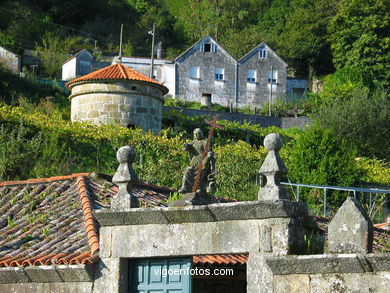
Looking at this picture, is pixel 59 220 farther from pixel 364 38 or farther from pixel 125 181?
pixel 364 38

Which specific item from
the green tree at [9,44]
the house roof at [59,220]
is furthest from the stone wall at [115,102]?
the green tree at [9,44]

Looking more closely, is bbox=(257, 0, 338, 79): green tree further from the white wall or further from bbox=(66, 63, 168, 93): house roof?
bbox=(66, 63, 168, 93): house roof

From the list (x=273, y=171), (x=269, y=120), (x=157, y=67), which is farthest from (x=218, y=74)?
(x=273, y=171)

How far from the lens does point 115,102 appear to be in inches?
1139

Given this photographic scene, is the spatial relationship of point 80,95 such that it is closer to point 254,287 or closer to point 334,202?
point 334,202

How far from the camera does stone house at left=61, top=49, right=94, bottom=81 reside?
5416 cm

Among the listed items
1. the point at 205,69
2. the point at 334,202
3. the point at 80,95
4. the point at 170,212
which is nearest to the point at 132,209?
the point at 170,212

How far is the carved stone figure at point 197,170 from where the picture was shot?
1142cm

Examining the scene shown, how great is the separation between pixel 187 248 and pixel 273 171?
1578 mm

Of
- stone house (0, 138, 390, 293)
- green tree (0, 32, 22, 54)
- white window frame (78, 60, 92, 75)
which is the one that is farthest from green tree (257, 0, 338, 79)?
stone house (0, 138, 390, 293)

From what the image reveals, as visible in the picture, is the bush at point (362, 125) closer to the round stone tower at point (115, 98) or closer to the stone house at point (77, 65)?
the round stone tower at point (115, 98)

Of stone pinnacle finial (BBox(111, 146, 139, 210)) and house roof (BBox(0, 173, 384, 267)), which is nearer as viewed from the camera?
stone pinnacle finial (BBox(111, 146, 139, 210))

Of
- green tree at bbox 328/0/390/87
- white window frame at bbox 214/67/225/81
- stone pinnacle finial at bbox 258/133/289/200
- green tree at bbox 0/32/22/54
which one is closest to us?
stone pinnacle finial at bbox 258/133/289/200

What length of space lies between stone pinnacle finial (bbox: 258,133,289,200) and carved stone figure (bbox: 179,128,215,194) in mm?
1429
